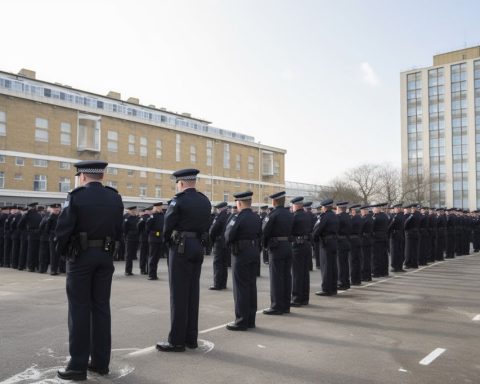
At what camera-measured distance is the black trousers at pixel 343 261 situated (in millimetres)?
11204

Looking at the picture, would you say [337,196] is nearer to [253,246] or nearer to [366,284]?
[366,284]

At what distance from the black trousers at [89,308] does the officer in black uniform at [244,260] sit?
7.82 ft

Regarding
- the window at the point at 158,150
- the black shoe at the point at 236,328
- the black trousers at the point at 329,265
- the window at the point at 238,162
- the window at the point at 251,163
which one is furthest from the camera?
the window at the point at 251,163

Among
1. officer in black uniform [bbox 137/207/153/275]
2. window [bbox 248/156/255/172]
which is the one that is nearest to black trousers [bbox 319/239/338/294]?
officer in black uniform [bbox 137/207/153/275]

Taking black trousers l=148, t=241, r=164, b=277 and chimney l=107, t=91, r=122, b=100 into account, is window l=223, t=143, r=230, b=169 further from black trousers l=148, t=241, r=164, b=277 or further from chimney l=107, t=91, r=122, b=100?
black trousers l=148, t=241, r=164, b=277

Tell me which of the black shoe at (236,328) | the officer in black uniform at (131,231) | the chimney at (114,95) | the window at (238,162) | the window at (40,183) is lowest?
the black shoe at (236,328)

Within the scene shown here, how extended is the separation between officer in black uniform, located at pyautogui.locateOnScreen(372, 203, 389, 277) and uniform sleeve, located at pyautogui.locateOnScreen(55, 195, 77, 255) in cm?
1010

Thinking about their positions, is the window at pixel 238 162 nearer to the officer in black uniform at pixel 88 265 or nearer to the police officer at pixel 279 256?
the police officer at pixel 279 256

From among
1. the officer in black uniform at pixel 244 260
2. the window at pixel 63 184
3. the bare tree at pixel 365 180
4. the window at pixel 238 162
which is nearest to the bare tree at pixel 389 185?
the bare tree at pixel 365 180

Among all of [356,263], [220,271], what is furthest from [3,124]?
[356,263]

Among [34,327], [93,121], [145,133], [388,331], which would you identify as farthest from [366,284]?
[145,133]

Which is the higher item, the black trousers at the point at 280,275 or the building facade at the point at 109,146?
the building facade at the point at 109,146

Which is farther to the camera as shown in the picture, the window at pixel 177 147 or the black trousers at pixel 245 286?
the window at pixel 177 147

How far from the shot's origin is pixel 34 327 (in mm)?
7125
